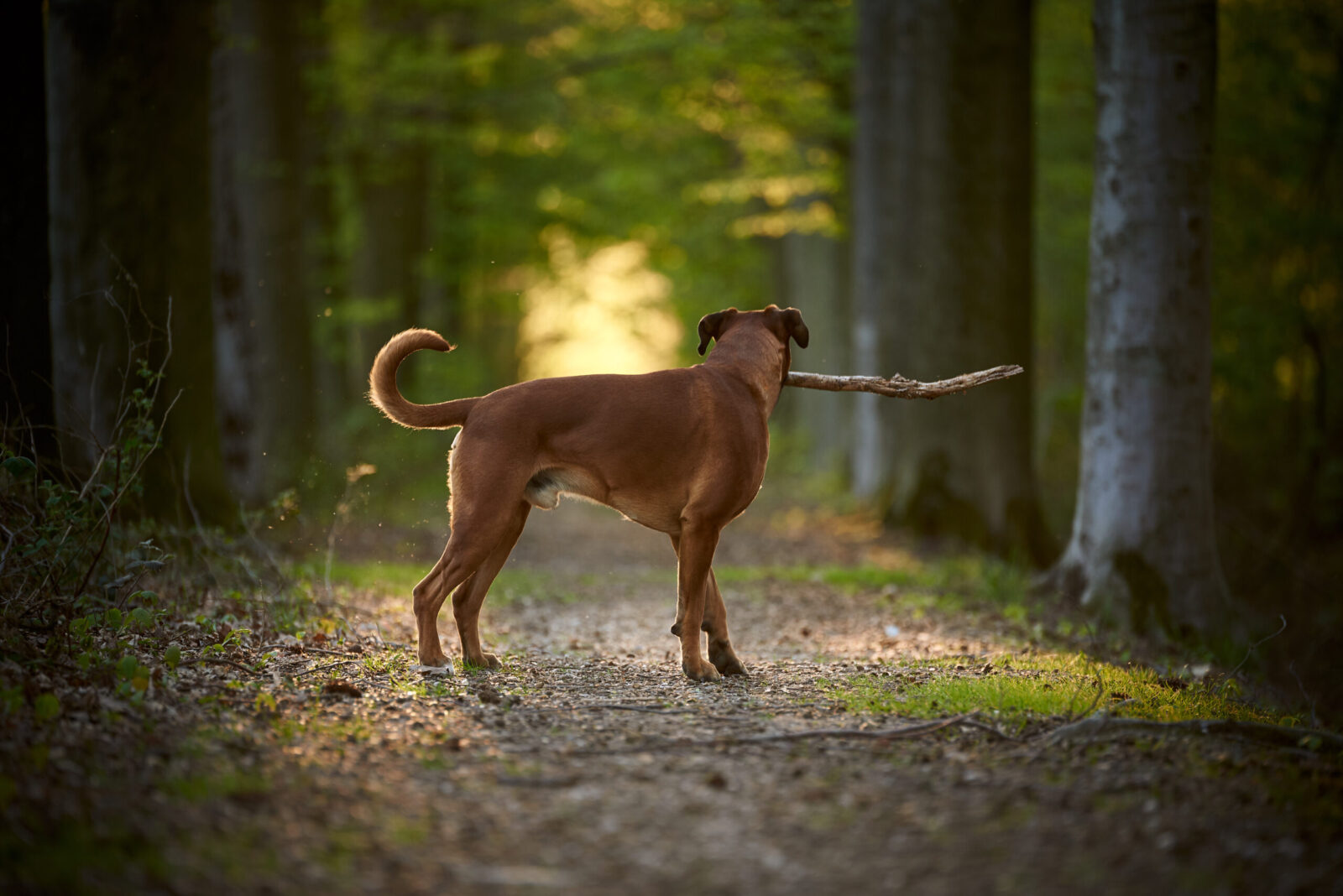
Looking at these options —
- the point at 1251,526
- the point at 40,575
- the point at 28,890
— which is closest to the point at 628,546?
the point at 1251,526

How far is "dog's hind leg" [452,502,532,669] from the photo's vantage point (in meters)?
6.12

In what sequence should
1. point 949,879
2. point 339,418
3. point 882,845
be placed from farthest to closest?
point 339,418 < point 882,845 < point 949,879

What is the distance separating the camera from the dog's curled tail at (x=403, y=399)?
5.87 meters

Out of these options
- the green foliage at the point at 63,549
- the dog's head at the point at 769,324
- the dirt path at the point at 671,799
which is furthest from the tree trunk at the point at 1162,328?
the green foliage at the point at 63,549

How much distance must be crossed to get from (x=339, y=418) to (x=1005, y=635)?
15.7 meters

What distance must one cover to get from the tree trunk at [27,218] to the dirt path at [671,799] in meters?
2.63

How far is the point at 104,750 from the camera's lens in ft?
13.3

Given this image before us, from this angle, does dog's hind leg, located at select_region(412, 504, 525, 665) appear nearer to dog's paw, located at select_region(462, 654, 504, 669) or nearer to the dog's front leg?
dog's paw, located at select_region(462, 654, 504, 669)

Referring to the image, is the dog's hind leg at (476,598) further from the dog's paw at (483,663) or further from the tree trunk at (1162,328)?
the tree trunk at (1162,328)

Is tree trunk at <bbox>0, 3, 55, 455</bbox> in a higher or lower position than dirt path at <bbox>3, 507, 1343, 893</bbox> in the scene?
higher

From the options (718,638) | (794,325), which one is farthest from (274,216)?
(718,638)

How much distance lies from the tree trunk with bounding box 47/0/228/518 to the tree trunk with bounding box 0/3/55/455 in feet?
2.22

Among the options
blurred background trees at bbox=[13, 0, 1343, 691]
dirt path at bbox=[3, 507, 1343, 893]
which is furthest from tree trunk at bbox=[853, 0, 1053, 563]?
dirt path at bbox=[3, 507, 1343, 893]

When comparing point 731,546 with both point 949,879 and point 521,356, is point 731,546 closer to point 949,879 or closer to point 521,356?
point 949,879
